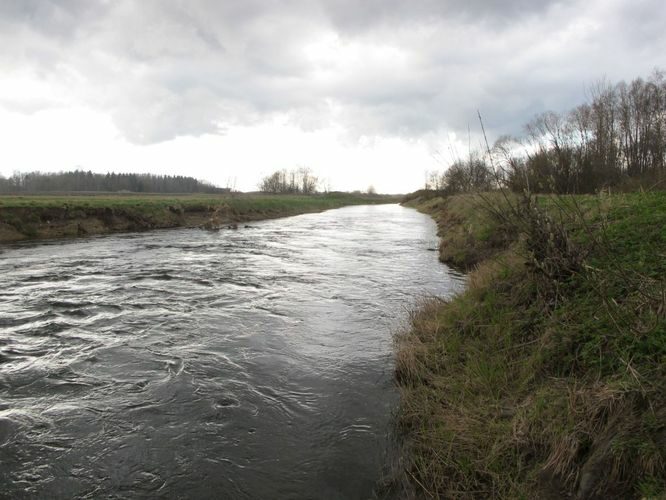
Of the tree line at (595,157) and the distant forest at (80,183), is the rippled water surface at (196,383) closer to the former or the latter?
the tree line at (595,157)

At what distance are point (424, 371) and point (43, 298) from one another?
415 inches

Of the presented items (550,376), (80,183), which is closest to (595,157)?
(550,376)

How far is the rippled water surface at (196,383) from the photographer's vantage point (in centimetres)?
445

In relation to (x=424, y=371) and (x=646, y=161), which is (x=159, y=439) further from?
(x=646, y=161)

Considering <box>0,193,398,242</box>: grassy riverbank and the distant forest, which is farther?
the distant forest

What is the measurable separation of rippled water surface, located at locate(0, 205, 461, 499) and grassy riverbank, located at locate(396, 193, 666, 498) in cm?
72

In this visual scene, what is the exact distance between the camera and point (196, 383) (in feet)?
21.2

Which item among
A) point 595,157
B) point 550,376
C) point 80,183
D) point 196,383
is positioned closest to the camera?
point 550,376

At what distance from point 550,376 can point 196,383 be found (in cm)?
512

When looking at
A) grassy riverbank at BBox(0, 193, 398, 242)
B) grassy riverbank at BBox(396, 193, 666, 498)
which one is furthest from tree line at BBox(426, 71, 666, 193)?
grassy riverbank at BBox(0, 193, 398, 242)

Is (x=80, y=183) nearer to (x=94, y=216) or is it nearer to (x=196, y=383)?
(x=94, y=216)

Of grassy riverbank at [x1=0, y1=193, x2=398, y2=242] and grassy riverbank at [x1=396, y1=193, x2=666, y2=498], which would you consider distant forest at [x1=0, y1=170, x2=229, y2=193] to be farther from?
grassy riverbank at [x1=396, y1=193, x2=666, y2=498]

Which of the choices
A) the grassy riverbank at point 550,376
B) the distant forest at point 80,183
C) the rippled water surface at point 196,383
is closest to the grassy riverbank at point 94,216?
the rippled water surface at point 196,383

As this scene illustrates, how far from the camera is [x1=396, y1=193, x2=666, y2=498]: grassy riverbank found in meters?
3.33
